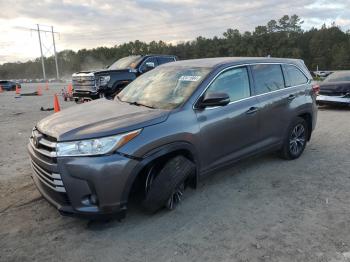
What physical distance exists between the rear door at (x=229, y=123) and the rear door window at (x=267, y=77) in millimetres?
224

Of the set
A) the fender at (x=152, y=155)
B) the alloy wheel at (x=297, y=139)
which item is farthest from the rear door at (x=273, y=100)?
the fender at (x=152, y=155)

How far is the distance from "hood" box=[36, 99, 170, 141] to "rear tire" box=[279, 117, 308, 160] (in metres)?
2.68

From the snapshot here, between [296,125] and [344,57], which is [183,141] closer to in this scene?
[296,125]

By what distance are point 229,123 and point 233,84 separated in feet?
2.01

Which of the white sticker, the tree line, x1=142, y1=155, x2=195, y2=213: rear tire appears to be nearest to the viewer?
x1=142, y1=155, x2=195, y2=213: rear tire

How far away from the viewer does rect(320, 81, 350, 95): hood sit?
40.0 feet

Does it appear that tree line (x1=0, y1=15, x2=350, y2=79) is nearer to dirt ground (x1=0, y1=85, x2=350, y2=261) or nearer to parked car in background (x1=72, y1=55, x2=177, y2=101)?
parked car in background (x1=72, y1=55, x2=177, y2=101)

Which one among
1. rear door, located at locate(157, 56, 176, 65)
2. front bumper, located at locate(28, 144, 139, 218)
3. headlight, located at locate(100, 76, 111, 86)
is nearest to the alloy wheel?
front bumper, located at locate(28, 144, 139, 218)

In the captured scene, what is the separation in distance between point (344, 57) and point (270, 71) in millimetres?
83198

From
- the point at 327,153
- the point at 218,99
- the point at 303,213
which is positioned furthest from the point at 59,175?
the point at 327,153

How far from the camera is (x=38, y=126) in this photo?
411cm

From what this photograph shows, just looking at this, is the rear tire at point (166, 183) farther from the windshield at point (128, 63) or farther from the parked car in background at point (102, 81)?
the windshield at point (128, 63)

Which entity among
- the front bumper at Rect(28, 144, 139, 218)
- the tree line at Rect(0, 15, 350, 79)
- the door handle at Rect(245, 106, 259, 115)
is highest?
the tree line at Rect(0, 15, 350, 79)

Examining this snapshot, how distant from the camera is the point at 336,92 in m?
12.4
